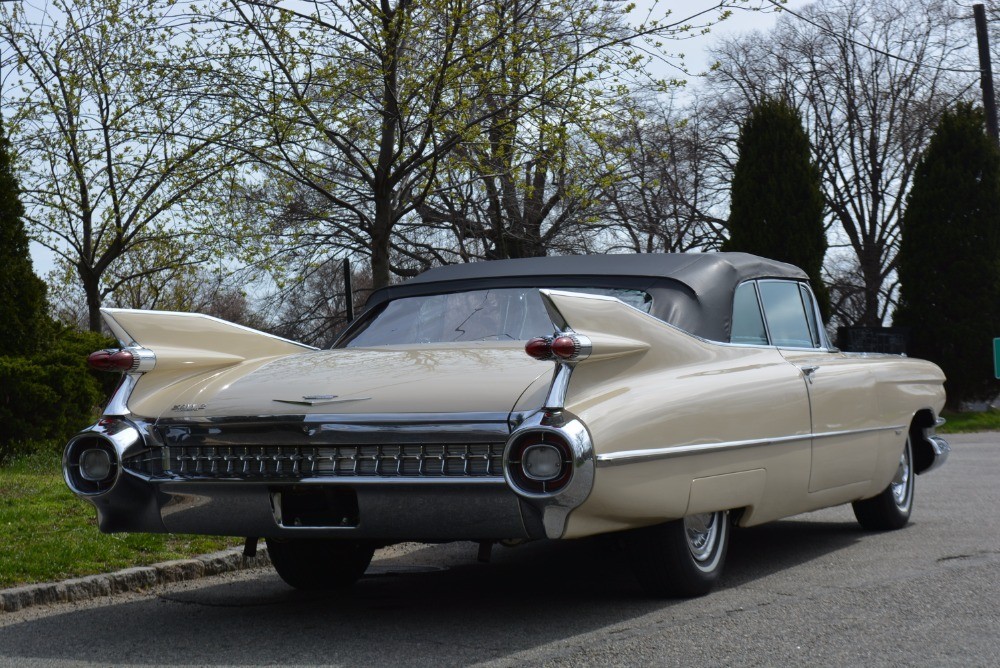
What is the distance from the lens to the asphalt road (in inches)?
172

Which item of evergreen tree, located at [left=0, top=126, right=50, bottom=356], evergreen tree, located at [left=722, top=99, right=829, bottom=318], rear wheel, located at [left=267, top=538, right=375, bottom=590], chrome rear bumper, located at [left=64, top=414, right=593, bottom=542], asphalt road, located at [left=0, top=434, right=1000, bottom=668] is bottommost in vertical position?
asphalt road, located at [left=0, top=434, right=1000, bottom=668]

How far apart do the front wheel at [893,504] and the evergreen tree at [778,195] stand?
1568 cm

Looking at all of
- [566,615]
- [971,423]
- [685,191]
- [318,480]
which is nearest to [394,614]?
[566,615]

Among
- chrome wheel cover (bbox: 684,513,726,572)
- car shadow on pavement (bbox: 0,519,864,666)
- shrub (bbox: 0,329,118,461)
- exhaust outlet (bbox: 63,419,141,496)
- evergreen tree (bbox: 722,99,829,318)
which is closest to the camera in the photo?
car shadow on pavement (bbox: 0,519,864,666)

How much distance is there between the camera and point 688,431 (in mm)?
4930

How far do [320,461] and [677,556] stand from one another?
1502mm

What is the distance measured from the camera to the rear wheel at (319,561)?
233 inches

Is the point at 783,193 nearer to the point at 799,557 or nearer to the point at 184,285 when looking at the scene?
the point at 799,557

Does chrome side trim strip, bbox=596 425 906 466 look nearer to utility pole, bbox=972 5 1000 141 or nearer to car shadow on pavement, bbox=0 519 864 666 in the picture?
car shadow on pavement, bbox=0 519 864 666

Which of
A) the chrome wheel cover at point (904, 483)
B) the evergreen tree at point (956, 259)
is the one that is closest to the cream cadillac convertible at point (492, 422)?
the chrome wheel cover at point (904, 483)

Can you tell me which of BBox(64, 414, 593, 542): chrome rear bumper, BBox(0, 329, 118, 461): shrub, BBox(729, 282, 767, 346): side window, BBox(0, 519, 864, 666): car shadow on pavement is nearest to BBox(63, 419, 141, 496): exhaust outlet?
BBox(64, 414, 593, 542): chrome rear bumper

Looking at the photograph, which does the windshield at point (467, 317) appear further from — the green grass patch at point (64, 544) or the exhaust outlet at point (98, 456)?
the green grass patch at point (64, 544)

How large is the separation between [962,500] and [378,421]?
5899 millimetres

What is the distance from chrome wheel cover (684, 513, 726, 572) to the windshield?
951 millimetres
